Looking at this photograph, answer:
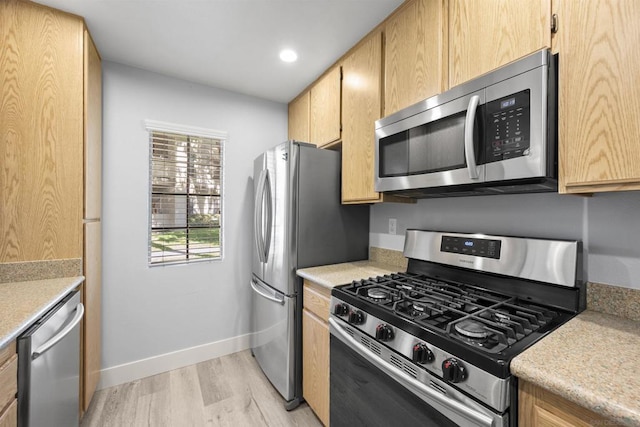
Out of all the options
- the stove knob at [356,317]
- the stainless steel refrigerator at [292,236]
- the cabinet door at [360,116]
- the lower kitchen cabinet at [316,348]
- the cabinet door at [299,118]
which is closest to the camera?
the stove knob at [356,317]

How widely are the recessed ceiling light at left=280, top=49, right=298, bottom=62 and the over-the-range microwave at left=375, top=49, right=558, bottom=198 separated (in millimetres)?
1001

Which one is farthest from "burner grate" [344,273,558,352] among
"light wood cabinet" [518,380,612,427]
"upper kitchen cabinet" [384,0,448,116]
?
"upper kitchen cabinet" [384,0,448,116]

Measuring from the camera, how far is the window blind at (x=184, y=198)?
7.69 ft

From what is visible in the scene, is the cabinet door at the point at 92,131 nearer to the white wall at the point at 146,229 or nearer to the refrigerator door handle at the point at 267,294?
the white wall at the point at 146,229

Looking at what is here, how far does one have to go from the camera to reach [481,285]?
1403 millimetres

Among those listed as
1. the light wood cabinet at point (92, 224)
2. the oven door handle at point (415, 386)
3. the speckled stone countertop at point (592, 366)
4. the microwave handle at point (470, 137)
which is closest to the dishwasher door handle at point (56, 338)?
the light wood cabinet at point (92, 224)

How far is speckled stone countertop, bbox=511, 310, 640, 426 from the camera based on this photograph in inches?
23.7

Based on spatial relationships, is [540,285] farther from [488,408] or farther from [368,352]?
[368,352]

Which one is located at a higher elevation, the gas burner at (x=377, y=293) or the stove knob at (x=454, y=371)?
the gas burner at (x=377, y=293)

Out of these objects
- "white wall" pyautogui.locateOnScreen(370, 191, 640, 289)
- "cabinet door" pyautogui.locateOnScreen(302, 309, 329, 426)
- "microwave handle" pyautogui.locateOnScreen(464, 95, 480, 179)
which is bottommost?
"cabinet door" pyautogui.locateOnScreen(302, 309, 329, 426)

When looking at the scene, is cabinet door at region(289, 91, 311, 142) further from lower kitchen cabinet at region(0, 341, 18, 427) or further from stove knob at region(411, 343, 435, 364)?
lower kitchen cabinet at region(0, 341, 18, 427)

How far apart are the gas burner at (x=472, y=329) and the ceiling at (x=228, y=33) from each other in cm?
167

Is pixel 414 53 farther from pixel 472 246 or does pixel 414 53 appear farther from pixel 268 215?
pixel 268 215

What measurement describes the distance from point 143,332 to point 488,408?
2474 millimetres
